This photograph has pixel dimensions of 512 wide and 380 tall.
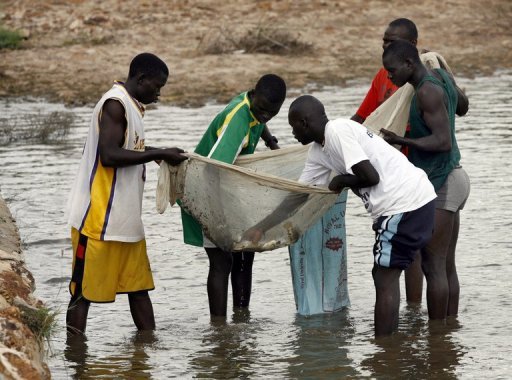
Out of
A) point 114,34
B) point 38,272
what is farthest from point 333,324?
point 114,34

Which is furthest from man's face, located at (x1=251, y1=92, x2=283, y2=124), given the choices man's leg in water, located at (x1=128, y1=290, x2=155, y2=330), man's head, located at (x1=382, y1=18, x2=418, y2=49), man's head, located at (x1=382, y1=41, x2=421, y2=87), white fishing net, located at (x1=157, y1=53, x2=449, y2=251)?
man's leg in water, located at (x1=128, y1=290, x2=155, y2=330)

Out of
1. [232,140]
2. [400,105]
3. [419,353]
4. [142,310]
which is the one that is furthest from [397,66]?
[142,310]

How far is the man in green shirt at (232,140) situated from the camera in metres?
6.81

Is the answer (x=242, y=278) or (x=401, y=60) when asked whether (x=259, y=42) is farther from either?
(x=401, y=60)

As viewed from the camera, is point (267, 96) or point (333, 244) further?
point (333, 244)

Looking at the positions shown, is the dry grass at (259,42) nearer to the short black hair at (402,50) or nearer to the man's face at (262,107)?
the man's face at (262,107)

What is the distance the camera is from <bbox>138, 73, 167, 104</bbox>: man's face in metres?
6.43

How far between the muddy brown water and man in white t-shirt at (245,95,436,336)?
611mm

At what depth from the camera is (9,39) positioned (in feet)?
68.2

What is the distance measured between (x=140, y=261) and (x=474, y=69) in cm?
1355

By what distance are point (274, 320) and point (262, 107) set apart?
1420 mm

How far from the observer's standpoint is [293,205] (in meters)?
6.91

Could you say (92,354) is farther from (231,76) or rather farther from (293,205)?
(231,76)

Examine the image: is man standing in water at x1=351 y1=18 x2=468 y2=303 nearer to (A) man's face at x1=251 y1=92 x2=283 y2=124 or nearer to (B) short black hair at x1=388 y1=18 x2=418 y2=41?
(B) short black hair at x1=388 y1=18 x2=418 y2=41
